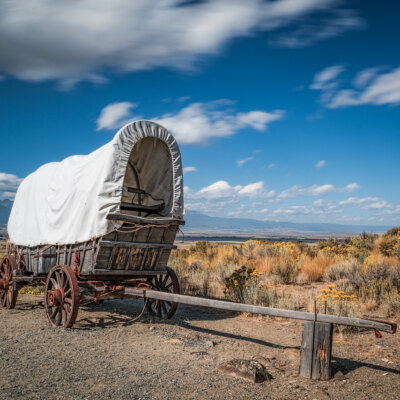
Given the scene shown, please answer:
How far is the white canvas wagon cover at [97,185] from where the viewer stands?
6.20 meters

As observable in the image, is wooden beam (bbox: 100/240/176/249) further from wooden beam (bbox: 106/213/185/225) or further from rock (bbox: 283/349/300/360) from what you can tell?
rock (bbox: 283/349/300/360)

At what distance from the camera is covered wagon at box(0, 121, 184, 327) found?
6.21m

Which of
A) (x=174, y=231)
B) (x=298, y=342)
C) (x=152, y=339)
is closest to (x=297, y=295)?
(x=298, y=342)

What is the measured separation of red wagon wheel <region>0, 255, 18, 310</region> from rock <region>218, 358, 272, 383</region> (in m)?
5.07

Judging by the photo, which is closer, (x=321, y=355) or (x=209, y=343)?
(x=321, y=355)

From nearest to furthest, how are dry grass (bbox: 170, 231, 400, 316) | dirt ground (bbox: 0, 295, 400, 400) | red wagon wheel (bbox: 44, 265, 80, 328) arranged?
dirt ground (bbox: 0, 295, 400, 400) → red wagon wheel (bbox: 44, 265, 80, 328) → dry grass (bbox: 170, 231, 400, 316)

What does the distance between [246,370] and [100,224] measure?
3072mm

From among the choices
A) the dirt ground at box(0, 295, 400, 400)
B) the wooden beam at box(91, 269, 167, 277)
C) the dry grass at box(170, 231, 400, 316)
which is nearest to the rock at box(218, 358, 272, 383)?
the dirt ground at box(0, 295, 400, 400)

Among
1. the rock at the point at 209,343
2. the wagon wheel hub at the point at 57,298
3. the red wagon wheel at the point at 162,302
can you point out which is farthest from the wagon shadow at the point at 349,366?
the wagon wheel hub at the point at 57,298

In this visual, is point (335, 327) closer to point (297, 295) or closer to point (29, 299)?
point (297, 295)

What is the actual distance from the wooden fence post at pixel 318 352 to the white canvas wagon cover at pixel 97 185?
3.28 m

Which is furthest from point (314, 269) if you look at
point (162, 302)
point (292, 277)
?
point (162, 302)

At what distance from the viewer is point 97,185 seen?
627cm

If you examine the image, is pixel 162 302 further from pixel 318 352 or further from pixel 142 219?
pixel 318 352
